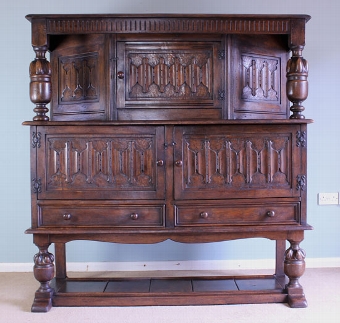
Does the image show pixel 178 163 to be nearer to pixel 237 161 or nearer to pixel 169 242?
pixel 237 161

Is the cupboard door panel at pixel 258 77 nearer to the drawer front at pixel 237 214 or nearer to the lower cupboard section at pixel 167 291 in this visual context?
the drawer front at pixel 237 214

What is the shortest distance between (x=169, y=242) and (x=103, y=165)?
97 cm

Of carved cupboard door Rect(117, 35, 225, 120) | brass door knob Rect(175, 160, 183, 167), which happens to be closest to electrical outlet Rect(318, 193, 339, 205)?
carved cupboard door Rect(117, 35, 225, 120)

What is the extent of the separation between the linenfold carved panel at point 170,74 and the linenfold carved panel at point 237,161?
33cm

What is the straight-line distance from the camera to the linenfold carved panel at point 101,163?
2.44 meters

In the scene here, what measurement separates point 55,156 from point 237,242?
1.51 meters

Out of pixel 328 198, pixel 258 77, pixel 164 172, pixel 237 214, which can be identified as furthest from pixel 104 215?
pixel 328 198

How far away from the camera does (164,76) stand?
258 centimetres

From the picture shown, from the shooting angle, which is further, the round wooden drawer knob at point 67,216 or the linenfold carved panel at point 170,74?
the linenfold carved panel at point 170,74

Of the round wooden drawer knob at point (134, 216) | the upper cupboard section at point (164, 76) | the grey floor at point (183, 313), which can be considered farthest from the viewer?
the upper cupboard section at point (164, 76)

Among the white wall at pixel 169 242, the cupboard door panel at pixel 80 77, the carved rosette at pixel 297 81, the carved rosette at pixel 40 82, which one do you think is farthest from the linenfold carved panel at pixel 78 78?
the carved rosette at pixel 297 81

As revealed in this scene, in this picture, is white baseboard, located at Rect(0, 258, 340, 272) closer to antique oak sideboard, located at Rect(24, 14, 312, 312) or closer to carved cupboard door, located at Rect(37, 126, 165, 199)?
antique oak sideboard, located at Rect(24, 14, 312, 312)

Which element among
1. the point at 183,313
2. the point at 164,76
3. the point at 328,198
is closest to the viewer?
the point at 183,313

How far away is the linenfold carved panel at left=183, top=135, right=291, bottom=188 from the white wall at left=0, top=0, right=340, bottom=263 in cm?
76
